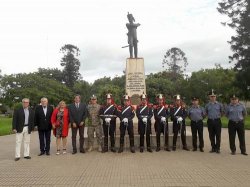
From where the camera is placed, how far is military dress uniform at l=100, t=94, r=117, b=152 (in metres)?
11.4

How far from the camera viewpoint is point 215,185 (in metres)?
6.84

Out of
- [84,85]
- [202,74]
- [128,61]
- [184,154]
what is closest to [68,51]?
[84,85]

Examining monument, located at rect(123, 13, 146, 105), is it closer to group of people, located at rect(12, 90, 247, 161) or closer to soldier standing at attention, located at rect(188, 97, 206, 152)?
group of people, located at rect(12, 90, 247, 161)

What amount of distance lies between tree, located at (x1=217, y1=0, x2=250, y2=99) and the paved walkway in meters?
26.5

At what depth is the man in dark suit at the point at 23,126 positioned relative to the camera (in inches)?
409

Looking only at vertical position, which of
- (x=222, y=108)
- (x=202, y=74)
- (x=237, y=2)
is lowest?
(x=222, y=108)

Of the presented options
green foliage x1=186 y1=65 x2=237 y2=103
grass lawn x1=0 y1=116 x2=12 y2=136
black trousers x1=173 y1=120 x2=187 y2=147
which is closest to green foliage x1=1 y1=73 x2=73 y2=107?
grass lawn x1=0 y1=116 x2=12 y2=136

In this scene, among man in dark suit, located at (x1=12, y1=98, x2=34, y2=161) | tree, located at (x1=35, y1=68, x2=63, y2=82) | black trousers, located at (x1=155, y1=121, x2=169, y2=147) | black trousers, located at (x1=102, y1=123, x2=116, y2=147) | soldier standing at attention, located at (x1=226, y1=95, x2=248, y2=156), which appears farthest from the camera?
tree, located at (x1=35, y1=68, x2=63, y2=82)

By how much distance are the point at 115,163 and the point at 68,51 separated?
65405 mm

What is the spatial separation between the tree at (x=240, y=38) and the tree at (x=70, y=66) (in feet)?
134

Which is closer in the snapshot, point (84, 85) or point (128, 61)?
point (128, 61)

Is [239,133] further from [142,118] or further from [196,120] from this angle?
[142,118]

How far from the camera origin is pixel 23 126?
34.5 ft

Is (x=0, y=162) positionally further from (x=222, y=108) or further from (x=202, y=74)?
(x=202, y=74)
